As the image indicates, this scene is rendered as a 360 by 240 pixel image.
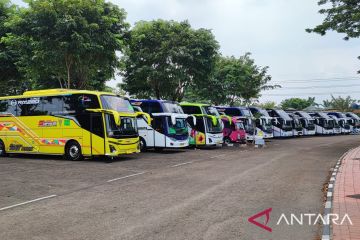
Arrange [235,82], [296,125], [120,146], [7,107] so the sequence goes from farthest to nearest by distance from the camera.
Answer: [296,125], [235,82], [7,107], [120,146]

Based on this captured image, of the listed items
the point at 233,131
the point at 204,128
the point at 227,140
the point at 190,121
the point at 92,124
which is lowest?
the point at 227,140

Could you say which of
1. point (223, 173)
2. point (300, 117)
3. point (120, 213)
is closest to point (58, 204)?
point (120, 213)

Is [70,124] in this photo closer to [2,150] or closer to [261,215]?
[2,150]

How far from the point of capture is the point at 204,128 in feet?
88.1

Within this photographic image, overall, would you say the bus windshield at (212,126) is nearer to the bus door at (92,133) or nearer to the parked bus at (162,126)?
the parked bus at (162,126)

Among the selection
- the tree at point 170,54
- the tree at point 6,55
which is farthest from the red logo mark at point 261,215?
the tree at point 170,54

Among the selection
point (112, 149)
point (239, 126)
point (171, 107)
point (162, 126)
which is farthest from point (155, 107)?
point (239, 126)

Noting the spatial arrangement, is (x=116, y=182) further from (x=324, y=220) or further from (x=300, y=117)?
(x=300, y=117)

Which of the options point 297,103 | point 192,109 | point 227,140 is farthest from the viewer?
point 297,103

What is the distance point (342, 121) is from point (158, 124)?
134ft

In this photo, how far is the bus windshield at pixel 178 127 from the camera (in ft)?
77.2

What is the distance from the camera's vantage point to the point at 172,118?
2295 cm

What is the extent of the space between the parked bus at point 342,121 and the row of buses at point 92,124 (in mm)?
33504

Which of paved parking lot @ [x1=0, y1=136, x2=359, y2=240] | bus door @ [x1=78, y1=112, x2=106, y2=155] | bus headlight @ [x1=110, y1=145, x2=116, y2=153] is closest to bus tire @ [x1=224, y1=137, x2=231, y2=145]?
bus headlight @ [x1=110, y1=145, x2=116, y2=153]
